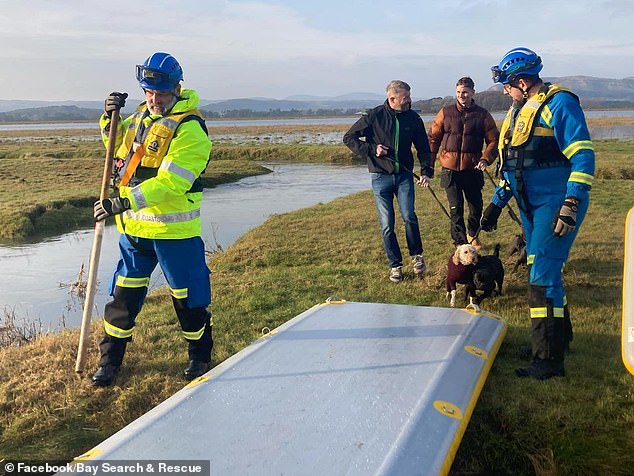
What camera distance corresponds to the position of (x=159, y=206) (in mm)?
4473

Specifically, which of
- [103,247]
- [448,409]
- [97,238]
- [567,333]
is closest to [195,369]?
[97,238]

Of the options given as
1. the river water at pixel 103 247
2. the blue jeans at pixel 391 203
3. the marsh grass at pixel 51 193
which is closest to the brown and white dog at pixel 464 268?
the blue jeans at pixel 391 203

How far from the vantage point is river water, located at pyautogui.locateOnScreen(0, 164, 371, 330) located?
9.05 m

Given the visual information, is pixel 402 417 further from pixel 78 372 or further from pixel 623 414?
pixel 78 372

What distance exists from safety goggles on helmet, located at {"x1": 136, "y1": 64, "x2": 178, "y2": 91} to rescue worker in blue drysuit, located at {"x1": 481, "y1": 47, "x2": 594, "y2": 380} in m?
2.69

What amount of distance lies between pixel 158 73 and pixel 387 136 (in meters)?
3.57

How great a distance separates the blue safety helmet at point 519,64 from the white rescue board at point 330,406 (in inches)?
85.5

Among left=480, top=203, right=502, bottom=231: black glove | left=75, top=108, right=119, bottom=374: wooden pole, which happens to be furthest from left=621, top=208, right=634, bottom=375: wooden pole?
left=75, top=108, right=119, bottom=374: wooden pole

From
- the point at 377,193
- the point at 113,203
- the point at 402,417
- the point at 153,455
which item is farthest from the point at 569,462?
the point at 377,193

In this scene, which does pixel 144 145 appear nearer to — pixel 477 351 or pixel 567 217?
pixel 477 351

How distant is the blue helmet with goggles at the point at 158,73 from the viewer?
171 inches

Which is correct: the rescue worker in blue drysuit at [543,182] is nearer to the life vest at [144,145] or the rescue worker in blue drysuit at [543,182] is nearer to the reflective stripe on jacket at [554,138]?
the reflective stripe on jacket at [554,138]

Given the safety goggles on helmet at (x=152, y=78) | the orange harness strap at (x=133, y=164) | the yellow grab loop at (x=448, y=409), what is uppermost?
the safety goggles on helmet at (x=152, y=78)

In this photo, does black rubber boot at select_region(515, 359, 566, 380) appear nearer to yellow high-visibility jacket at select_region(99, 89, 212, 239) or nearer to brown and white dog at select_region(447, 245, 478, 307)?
brown and white dog at select_region(447, 245, 478, 307)
